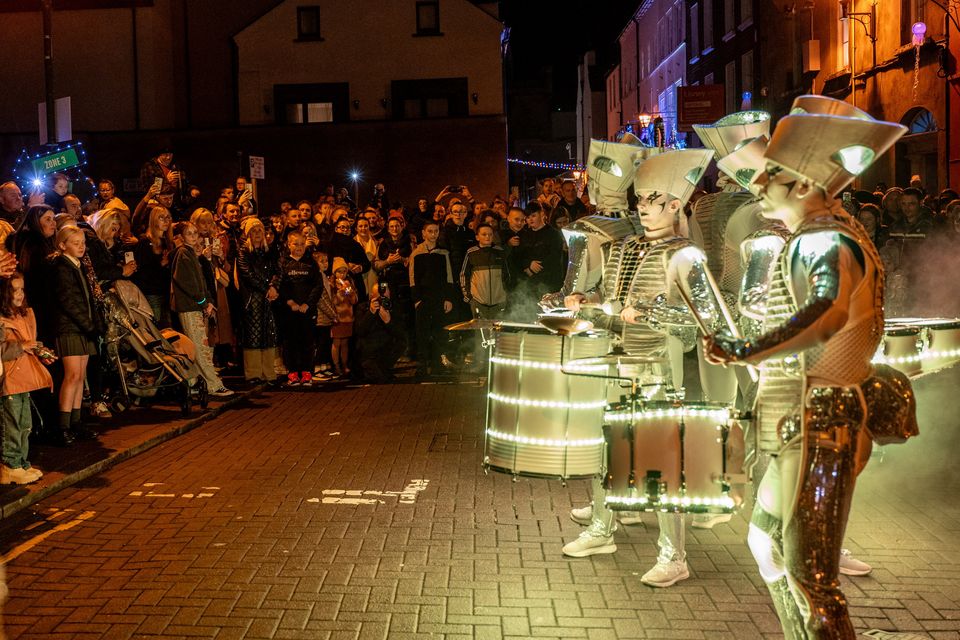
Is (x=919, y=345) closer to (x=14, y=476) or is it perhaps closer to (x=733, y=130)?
(x=733, y=130)

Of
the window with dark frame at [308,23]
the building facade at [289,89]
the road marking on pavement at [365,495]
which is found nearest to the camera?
the road marking on pavement at [365,495]

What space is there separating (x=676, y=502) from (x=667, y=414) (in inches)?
16.0

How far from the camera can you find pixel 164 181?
55.7ft

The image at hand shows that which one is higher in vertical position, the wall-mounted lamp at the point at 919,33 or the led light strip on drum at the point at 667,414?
the wall-mounted lamp at the point at 919,33

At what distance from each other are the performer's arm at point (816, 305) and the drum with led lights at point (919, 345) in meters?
2.37

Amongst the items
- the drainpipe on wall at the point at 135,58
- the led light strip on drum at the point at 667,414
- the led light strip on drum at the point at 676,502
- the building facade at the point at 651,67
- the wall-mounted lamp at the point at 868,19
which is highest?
the building facade at the point at 651,67

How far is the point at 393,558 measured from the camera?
635 cm

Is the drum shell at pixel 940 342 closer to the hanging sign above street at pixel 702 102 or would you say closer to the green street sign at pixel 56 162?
the green street sign at pixel 56 162

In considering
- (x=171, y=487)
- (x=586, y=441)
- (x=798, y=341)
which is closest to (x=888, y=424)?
(x=798, y=341)

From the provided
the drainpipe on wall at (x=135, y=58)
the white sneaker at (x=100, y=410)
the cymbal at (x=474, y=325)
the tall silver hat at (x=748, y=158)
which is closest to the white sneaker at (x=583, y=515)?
the cymbal at (x=474, y=325)

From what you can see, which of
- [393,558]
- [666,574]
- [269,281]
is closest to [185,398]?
[269,281]

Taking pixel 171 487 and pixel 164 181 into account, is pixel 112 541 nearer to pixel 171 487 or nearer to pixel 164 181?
pixel 171 487

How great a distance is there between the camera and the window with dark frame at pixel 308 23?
31.8 meters

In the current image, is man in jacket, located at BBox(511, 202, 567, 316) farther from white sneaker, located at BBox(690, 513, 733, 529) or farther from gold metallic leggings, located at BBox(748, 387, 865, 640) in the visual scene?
gold metallic leggings, located at BBox(748, 387, 865, 640)
